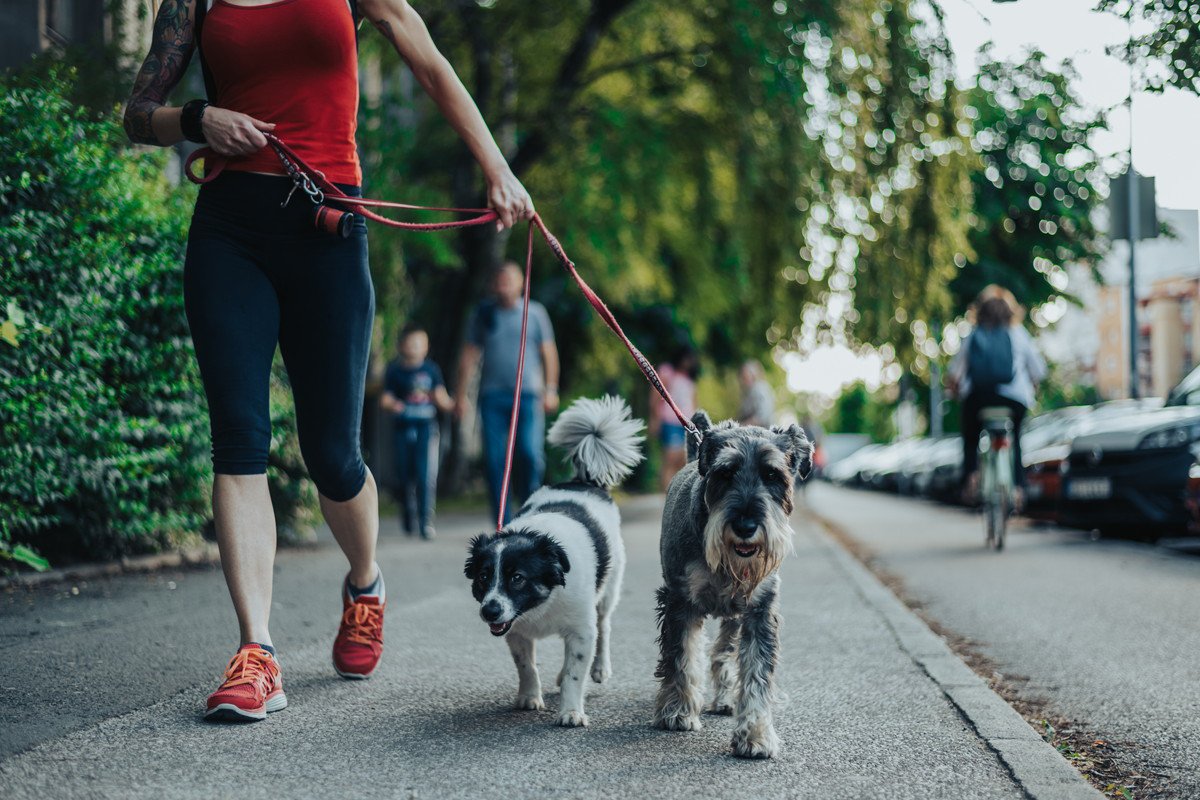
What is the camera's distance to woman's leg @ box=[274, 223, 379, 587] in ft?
13.1

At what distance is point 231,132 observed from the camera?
371cm

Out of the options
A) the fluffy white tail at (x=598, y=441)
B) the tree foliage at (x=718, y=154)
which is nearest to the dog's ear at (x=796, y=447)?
the fluffy white tail at (x=598, y=441)

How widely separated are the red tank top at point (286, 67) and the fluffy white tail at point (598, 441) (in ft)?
4.31

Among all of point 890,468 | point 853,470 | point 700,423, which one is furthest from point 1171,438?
point 853,470

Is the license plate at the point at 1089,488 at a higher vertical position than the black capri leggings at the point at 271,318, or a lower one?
lower

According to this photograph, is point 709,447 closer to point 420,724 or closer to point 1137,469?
point 420,724

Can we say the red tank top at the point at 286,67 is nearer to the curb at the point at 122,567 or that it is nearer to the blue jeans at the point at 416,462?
the curb at the point at 122,567

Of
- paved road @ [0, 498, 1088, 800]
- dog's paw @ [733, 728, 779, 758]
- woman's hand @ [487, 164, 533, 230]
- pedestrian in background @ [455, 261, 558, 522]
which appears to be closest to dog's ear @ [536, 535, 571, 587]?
paved road @ [0, 498, 1088, 800]

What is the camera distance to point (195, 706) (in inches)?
149

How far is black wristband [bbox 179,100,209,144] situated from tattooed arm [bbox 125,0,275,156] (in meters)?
0.03

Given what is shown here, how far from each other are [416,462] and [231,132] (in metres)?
7.62

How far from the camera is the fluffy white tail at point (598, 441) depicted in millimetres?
4594

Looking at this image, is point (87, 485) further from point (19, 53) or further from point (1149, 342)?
point (1149, 342)

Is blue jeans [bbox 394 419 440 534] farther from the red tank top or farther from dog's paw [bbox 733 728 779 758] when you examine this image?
dog's paw [bbox 733 728 779 758]
